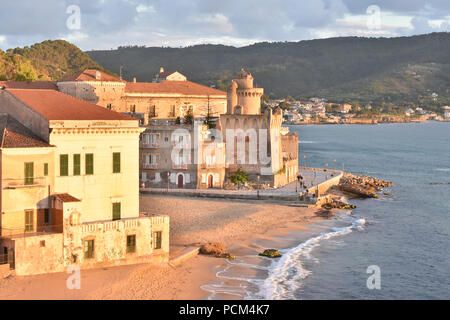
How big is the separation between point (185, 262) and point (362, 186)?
38542 mm

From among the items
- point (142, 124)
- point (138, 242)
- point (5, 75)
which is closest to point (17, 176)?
point (138, 242)

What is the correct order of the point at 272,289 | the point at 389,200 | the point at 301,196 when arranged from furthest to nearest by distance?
the point at 389,200 < the point at 301,196 < the point at 272,289

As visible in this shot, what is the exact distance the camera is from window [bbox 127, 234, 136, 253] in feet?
97.4

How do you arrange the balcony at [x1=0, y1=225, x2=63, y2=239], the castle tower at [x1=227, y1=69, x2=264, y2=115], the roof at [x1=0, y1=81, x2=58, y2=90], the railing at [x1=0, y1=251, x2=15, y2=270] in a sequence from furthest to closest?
the castle tower at [x1=227, y1=69, x2=264, y2=115]
the roof at [x1=0, y1=81, x2=58, y2=90]
the balcony at [x1=0, y1=225, x2=63, y2=239]
the railing at [x1=0, y1=251, x2=15, y2=270]

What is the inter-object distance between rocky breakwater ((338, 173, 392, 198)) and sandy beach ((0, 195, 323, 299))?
12.7 metres

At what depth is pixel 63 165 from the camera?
1155 inches

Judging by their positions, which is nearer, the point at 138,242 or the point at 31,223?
the point at 31,223

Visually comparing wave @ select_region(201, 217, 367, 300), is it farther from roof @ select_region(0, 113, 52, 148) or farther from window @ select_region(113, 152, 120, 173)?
roof @ select_region(0, 113, 52, 148)

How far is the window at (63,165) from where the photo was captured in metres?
29.3

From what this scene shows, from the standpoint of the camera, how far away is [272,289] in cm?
2978

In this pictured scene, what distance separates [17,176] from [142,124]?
98.0ft

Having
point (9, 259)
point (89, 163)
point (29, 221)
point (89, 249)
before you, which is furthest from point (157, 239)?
point (9, 259)

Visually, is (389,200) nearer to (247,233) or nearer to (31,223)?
(247,233)

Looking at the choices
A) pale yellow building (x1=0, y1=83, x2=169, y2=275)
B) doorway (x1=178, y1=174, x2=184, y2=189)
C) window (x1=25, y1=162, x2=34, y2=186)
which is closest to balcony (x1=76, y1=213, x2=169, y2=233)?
pale yellow building (x1=0, y1=83, x2=169, y2=275)
